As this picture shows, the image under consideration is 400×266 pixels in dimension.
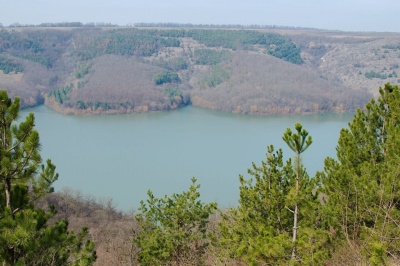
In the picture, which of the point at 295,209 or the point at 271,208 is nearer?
the point at 295,209

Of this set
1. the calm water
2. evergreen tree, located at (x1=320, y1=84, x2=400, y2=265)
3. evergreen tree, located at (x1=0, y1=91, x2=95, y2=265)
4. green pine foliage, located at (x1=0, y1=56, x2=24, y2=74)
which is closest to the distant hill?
green pine foliage, located at (x1=0, y1=56, x2=24, y2=74)

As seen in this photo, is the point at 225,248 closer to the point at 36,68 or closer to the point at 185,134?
the point at 185,134

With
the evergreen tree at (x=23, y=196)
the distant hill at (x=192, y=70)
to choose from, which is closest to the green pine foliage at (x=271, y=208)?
the evergreen tree at (x=23, y=196)

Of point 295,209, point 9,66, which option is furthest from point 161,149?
point 9,66

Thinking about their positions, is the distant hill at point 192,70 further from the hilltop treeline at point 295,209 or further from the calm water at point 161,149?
the hilltop treeline at point 295,209

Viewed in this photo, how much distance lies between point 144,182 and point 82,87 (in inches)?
961

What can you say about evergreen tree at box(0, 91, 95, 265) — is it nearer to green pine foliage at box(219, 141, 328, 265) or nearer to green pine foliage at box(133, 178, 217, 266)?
green pine foliage at box(219, 141, 328, 265)

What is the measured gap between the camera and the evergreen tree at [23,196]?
2203 millimetres

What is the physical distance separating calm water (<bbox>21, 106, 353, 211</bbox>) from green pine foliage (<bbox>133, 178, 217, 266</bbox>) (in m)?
7.52

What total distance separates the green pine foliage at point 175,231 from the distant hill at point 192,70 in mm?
26801

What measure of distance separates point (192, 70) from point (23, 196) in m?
43.5

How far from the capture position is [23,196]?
2.40 metres

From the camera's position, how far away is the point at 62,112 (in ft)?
100.0

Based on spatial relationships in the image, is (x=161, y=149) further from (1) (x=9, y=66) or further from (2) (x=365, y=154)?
(1) (x=9, y=66)
